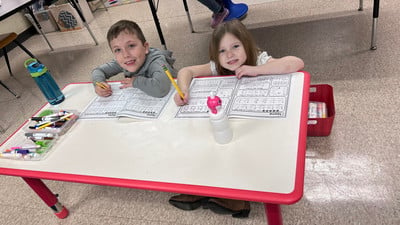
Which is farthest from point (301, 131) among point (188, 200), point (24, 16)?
point (24, 16)

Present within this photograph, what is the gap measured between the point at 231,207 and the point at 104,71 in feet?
2.87

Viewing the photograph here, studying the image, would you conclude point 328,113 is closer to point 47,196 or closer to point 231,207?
point 231,207

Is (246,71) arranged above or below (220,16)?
above

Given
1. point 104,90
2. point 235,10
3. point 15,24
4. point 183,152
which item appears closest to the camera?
point 183,152

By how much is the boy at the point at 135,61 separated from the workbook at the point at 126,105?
26mm

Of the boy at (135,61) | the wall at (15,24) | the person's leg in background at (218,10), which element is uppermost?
the boy at (135,61)

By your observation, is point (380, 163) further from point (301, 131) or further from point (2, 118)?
point (2, 118)

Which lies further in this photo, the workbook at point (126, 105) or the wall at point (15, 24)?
the wall at point (15, 24)

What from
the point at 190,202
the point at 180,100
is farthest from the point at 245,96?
the point at 190,202

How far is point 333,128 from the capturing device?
1340 millimetres

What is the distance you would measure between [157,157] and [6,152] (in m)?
0.60

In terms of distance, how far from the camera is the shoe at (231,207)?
107 centimetres

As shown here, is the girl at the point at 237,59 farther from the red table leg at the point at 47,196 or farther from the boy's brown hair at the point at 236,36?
the red table leg at the point at 47,196

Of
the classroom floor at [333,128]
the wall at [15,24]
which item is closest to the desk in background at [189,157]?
the classroom floor at [333,128]
